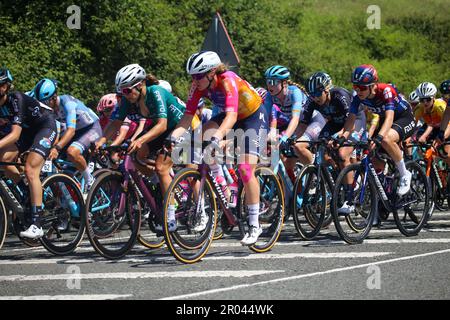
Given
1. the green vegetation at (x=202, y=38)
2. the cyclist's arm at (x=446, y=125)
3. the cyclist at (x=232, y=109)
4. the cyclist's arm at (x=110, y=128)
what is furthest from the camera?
the green vegetation at (x=202, y=38)

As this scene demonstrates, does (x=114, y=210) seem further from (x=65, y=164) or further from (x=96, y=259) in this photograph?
(x=65, y=164)

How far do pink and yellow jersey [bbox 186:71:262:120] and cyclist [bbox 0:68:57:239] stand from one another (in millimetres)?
1732

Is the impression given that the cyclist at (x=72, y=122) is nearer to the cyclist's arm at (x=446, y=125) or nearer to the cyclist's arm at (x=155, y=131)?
the cyclist's arm at (x=155, y=131)

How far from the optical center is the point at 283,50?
1156 inches

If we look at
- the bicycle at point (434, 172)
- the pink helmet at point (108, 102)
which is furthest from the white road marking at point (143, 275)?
the pink helmet at point (108, 102)

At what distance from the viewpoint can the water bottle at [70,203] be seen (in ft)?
31.0

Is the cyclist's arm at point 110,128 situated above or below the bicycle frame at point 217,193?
above

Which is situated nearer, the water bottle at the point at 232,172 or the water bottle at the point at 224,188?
the water bottle at the point at 224,188

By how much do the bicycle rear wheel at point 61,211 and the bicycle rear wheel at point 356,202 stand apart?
9.54 feet

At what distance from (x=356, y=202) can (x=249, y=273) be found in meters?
2.40

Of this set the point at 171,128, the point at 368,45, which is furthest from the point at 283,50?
the point at 171,128

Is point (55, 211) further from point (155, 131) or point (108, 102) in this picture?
point (108, 102)

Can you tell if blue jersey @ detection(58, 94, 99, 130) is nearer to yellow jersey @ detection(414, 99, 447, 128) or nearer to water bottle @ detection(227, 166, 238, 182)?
water bottle @ detection(227, 166, 238, 182)

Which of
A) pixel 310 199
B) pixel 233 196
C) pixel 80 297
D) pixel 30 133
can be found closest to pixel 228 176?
pixel 310 199
